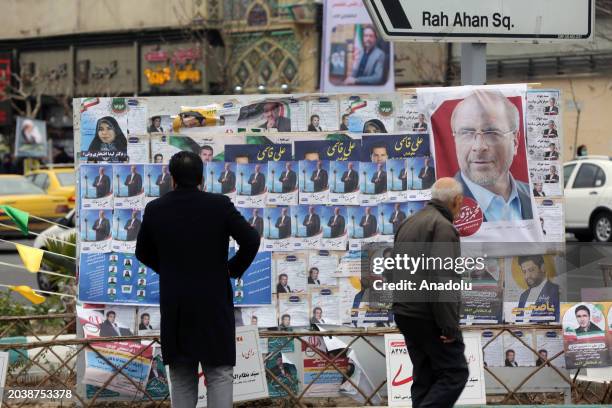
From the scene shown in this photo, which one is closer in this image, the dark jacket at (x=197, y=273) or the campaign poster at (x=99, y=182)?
the dark jacket at (x=197, y=273)

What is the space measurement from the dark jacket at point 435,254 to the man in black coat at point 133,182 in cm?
220

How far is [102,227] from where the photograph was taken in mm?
7742

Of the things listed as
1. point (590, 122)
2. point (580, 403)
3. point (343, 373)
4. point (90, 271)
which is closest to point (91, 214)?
point (90, 271)

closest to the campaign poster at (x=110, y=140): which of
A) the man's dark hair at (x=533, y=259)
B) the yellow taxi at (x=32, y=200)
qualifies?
the man's dark hair at (x=533, y=259)

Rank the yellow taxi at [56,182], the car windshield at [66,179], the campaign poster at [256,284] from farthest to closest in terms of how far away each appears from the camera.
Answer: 1. the car windshield at [66,179]
2. the yellow taxi at [56,182]
3. the campaign poster at [256,284]

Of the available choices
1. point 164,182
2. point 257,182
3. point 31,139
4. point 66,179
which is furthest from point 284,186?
point 31,139

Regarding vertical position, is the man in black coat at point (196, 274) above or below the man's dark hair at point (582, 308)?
above

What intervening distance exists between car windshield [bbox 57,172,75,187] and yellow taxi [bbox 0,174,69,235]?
3.77 feet

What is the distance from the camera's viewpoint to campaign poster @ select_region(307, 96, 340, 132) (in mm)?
7715

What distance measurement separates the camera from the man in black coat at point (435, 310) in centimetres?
602

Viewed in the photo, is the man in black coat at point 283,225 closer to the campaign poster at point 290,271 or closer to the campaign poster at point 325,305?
the campaign poster at point 290,271

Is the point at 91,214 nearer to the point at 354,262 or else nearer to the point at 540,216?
the point at 354,262

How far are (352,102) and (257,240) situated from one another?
1852mm

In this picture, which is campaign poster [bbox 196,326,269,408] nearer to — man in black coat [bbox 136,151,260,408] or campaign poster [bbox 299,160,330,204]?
campaign poster [bbox 299,160,330,204]
